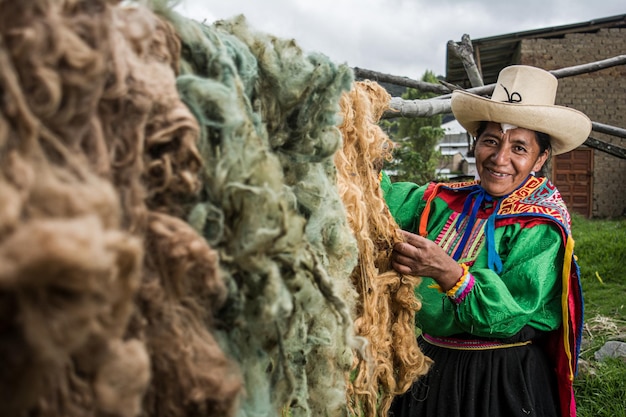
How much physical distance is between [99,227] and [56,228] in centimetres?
4

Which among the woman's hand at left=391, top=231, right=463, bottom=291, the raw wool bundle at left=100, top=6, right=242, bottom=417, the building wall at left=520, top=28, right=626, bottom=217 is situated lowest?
the woman's hand at left=391, top=231, right=463, bottom=291

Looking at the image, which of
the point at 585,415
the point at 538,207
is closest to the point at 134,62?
A: the point at 538,207

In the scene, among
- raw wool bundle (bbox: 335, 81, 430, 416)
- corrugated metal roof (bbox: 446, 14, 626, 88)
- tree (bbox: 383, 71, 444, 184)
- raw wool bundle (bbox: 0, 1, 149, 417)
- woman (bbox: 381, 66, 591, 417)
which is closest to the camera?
raw wool bundle (bbox: 0, 1, 149, 417)

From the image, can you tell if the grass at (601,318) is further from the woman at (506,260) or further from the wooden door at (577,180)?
the wooden door at (577,180)

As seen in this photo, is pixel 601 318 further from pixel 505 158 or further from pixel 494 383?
pixel 505 158

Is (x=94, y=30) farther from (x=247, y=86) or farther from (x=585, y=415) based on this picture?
(x=585, y=415)

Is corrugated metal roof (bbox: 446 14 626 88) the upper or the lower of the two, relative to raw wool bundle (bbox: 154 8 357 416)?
upper

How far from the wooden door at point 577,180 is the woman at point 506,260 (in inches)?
406

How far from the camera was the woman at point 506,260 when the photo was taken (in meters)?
1.80

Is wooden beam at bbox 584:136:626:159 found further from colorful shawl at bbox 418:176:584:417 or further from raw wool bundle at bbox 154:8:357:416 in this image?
raw wool bundle at bbox 154:8:357:416

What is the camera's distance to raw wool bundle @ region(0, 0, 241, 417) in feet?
1.43


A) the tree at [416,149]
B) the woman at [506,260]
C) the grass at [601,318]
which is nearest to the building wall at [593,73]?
the tree at [416,149]

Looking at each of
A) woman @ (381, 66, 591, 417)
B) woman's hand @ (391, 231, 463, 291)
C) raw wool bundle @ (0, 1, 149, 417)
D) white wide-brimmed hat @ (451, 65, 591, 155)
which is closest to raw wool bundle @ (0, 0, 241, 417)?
raw wool bundle @ (0, 1, 149, 417)

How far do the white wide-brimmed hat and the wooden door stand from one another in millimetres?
10254
